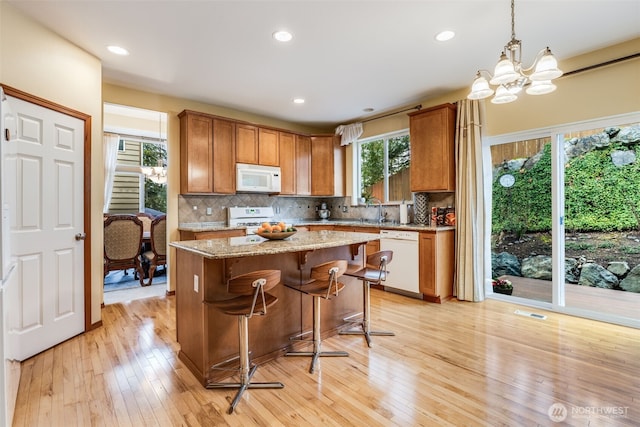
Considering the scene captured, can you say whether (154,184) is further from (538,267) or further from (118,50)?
(538,267)

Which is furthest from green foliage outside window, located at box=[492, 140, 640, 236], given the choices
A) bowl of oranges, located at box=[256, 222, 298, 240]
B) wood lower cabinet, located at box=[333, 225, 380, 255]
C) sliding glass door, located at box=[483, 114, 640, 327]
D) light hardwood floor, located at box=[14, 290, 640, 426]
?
bowl of oranges, located at box=[256, 222, 298, 240]

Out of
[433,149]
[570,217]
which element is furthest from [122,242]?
[570,217]

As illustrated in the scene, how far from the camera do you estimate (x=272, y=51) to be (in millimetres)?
3086

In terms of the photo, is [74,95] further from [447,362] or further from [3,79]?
[447,362]

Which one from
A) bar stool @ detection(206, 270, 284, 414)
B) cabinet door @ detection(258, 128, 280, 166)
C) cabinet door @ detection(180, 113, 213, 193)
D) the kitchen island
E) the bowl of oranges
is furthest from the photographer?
cabinet door @ detection(258, 128, 280, 166)

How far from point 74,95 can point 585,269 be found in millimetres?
5552

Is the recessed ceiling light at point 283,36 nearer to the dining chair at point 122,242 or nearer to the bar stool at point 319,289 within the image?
the bar stool at point 319,289

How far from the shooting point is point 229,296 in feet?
7.43

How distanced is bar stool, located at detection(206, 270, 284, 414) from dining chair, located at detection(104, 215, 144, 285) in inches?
127

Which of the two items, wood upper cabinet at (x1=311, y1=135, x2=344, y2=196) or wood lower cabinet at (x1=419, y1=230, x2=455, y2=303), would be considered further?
wood upper cabinet at (x1=311, y1=135, x2=344, y2=196)

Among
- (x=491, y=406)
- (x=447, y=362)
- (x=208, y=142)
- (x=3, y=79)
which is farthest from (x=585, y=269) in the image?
(x=3, y=79)

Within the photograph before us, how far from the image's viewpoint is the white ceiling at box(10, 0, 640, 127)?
2.42 m

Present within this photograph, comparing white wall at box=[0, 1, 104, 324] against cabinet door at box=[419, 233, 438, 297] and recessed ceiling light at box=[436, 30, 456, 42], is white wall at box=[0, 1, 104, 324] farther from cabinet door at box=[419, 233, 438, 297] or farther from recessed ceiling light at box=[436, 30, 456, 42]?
cabinet door at box=[419, 233, 438, 297]

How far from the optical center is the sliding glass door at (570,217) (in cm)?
310
